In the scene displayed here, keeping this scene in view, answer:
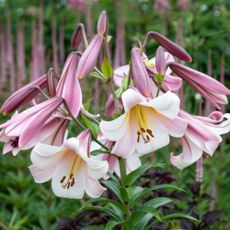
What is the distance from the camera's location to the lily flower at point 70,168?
5.79ft

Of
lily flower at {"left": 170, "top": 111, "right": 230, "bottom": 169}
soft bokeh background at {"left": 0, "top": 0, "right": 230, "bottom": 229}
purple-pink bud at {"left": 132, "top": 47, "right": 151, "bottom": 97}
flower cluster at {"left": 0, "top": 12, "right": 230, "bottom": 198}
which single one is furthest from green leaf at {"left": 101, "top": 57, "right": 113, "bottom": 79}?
soft bokeh background at {"left": 0, "top": 0, "right": 230, "bottom": 229}

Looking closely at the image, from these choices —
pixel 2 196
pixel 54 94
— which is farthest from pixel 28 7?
pixel 54 94

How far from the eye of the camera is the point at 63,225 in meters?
2.41

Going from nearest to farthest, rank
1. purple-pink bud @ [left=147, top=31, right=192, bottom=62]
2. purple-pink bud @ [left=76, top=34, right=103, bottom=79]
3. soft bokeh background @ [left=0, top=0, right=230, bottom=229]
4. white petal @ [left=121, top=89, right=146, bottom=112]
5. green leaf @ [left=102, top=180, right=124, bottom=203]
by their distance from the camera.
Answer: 1. white petal @ [left=121, top=89, right=146, bottom=112]
2. purple-pink bud @ [left=76, top=34, right=103, bottom=79]
3. purple-pink bud @ [left=147, top=31, right=192, bottom=62]
4. green leaf @ [left=102, top=180, right=124, bottom=203]
5. soft bokeh background @ [left=0, top=0, right=230, bottom=229]

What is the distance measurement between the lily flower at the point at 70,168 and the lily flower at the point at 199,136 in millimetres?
276

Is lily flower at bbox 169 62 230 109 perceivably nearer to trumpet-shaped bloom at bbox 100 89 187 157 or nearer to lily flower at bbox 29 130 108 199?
trumpet-shaped bloom at bbox 100 89 187 157

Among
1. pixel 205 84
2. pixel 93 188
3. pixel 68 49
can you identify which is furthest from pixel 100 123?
pixel 68 49

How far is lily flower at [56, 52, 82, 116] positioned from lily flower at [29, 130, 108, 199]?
9 cm

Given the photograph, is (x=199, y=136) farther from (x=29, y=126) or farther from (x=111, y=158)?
(x=29, y=126)

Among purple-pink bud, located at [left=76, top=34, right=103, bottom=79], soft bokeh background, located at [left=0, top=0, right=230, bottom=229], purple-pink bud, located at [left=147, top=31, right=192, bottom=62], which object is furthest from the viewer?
soft bokeh background, located at [left=0, top=0, right=230, bottom=229]

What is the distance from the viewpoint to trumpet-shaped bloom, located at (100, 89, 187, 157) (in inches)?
66.7

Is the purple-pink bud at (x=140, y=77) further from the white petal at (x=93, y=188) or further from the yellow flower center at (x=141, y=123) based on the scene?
the white petal at (x=93, y=188)

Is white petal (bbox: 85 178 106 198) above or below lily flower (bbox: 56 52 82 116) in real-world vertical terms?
below

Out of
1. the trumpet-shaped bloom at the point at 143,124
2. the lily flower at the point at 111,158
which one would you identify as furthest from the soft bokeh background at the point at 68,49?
the trumpet-shaped bloom at the point at 143,124
